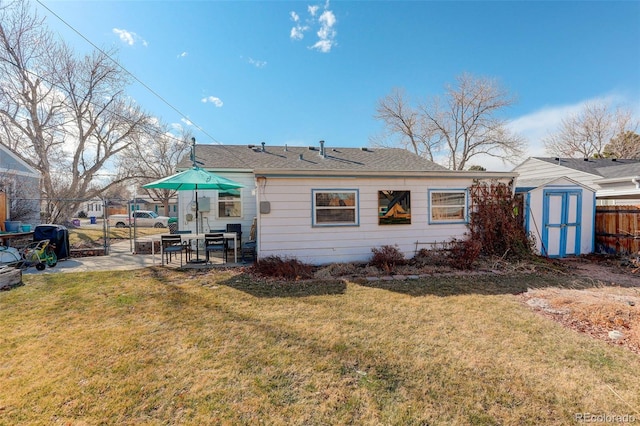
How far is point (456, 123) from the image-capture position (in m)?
25.7

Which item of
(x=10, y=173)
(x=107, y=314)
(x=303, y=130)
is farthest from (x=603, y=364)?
(x=303, y=130)

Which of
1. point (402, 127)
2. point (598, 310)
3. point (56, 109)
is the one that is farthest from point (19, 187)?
A: point (402, 127)

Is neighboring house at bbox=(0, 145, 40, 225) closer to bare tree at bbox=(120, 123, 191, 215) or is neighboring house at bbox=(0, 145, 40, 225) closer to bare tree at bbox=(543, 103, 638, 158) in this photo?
bare tree at bbox=(120, 123, 191, 215)

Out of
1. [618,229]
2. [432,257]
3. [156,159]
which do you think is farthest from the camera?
[156,159]

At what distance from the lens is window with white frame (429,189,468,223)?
7.96 metres

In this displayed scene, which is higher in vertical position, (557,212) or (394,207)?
(394,207)

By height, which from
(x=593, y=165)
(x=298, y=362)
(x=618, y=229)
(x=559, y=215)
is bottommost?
(x=298, y=362)

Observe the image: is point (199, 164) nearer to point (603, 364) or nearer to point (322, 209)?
point (322, 209)

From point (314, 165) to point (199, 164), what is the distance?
4.71 m

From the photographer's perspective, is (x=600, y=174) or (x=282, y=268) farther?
(x=600, y=174)

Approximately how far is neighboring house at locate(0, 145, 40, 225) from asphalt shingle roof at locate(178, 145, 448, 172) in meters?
6.42

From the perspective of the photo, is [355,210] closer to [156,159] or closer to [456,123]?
[456,123]

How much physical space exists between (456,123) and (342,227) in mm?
23989

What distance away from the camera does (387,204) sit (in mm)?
7707
